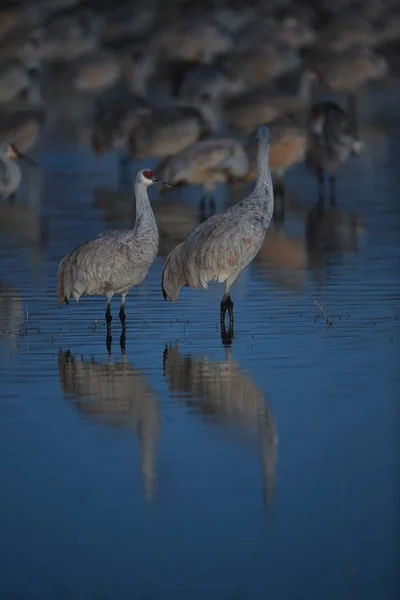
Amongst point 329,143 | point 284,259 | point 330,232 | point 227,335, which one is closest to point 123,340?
point 227,335

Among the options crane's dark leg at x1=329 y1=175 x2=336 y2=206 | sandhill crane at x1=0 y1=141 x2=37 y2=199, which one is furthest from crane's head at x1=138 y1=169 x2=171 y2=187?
crane's dark leg at x1=329 y1=175 x2=336 y2=206

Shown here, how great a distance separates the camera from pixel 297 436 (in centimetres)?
870

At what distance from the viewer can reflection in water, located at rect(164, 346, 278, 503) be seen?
28.1 feet

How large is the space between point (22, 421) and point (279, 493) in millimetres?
2064

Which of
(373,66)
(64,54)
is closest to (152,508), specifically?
(373,66)

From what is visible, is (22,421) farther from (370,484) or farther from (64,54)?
(64,54)

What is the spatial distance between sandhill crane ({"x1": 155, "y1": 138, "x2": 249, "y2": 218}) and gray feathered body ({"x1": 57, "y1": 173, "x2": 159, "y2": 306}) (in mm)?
8266

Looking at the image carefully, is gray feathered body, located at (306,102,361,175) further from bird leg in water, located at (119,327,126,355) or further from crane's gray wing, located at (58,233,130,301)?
bird leg in water, located at (119,327,126,355)

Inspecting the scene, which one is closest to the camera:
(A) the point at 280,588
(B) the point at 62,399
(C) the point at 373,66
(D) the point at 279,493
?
(A) the point at 280,588

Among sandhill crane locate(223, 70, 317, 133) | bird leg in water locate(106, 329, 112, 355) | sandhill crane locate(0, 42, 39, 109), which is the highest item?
sandhill crane locate(0, 42, 39, 109)

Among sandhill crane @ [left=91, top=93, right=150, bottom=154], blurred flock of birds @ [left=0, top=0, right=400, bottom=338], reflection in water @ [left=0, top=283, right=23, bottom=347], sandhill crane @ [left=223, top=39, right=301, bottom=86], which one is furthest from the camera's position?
sandhill crane @ [left=223, top=39, right=301, bottom=86]

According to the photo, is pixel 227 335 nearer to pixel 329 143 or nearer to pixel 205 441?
pixel 205 441

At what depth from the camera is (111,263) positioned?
12.2 meters

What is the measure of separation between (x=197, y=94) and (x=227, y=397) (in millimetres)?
24513
